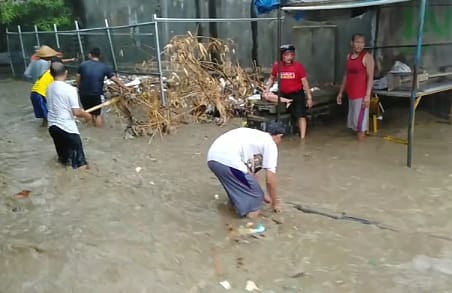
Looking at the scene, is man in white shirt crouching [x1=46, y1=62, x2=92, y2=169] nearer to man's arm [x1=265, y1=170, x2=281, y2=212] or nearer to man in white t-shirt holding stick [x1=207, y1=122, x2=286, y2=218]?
man in white t-shirt holding stick [x1=207, y1=122, x2=286, y2=218]

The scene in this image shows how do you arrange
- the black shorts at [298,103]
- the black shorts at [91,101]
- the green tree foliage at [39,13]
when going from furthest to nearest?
the green tree foliage at [39,13], the black shorts at [91,101], the black shorts at [298,103]

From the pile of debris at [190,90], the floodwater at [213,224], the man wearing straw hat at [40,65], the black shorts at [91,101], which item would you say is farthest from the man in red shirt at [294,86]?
the man wearing straw hat at [40,65]

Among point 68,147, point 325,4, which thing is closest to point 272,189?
point 68,147

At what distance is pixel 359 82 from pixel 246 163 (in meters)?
3.54

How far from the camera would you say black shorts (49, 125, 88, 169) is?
6.62m

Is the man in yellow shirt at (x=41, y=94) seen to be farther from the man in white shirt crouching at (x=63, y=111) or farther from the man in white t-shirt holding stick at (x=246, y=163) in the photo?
the man in white t-shirt holding stick at (x=246, y=163)

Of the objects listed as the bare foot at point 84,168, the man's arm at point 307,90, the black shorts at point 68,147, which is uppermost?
the man's arm at point 307,90

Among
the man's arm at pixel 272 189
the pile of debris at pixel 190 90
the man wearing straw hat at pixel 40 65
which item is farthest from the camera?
the man wearing straw hat at pixel 40 65

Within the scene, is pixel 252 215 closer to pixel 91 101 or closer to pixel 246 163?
pixel 246 163

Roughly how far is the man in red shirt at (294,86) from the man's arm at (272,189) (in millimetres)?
3250

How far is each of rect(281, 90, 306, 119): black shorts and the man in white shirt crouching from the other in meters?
3.39

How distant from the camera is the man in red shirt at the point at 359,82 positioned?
294 inches

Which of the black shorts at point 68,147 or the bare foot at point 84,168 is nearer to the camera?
the black shorts at point 68,147

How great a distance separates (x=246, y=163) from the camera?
481 cm
